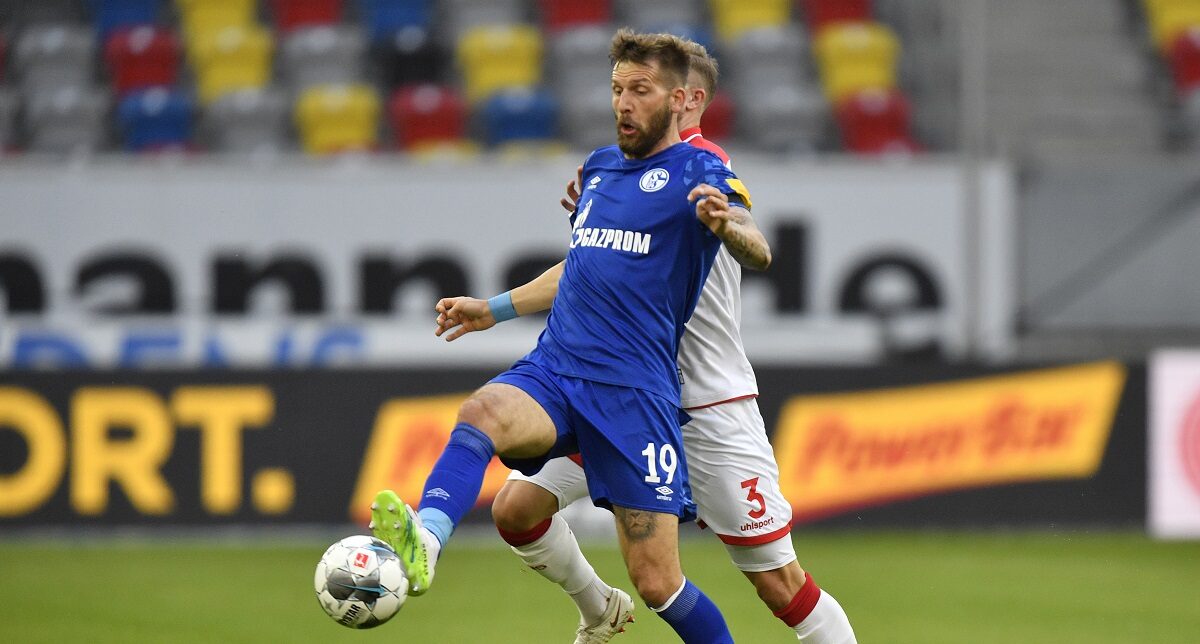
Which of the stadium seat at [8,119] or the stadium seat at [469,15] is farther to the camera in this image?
the stadium seat at [469,15]

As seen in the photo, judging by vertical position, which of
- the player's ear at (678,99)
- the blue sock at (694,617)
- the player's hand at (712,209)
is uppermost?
the player's ear at (678,99)

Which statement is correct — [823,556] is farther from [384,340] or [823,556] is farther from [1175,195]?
[1175,195]

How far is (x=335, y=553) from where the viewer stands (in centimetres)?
423

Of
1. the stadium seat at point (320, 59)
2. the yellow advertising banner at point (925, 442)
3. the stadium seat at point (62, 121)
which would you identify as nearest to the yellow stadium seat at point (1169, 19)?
the yellow advertising banner at point (925, 442)

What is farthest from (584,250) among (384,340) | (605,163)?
(384,340)

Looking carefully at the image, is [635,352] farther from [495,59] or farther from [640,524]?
[495,59]

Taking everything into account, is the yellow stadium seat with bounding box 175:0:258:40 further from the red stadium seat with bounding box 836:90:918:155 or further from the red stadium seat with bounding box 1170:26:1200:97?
the red stadium seat with bounding box 1170:26:1200:97

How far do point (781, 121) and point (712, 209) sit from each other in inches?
390

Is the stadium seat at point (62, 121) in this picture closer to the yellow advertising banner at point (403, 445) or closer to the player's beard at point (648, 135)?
the yellow advertising banner at point (403, 445)

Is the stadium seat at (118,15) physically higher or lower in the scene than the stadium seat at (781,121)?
higher

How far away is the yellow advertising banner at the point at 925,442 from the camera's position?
1052 centimetres

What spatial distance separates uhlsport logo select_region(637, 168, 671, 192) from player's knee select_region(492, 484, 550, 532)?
110 centimetres

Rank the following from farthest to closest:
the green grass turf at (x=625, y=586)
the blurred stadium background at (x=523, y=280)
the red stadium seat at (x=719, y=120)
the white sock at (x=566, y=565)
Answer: the red stadium seat at (x=719, y=120)
the blurred stadium background at (x=523, y=280)
the green grass turf at (x=625, y=586)
the white sock at (x=566, y=565)

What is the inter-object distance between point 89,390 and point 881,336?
6.04 metres
